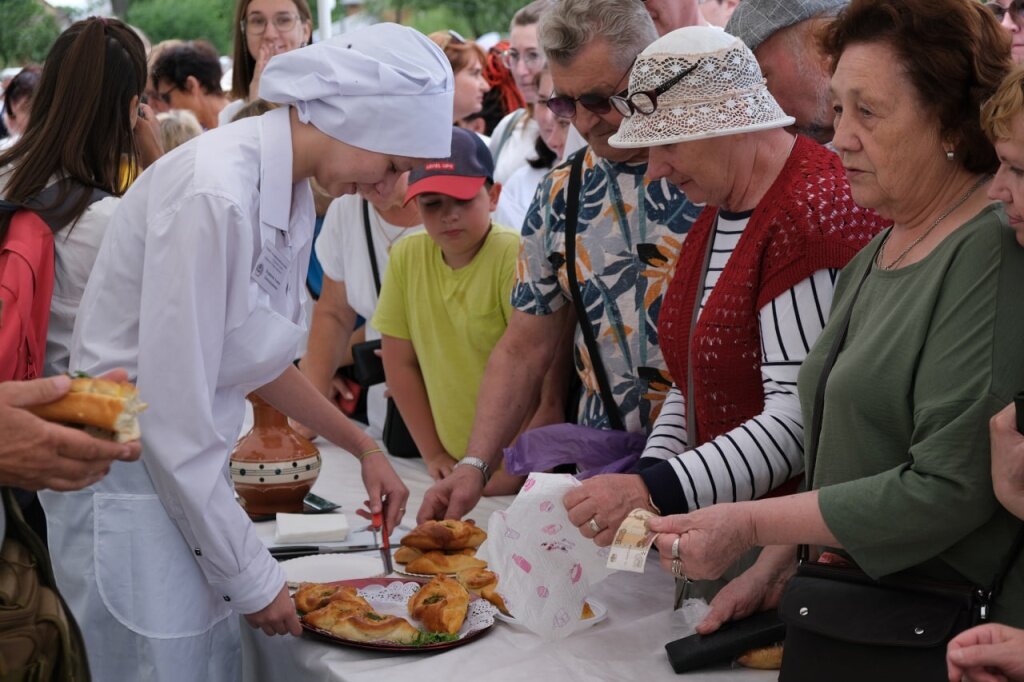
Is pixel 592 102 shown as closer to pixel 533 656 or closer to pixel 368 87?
pixel 368 87

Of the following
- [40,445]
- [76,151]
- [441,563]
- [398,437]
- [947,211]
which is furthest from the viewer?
[398,437]

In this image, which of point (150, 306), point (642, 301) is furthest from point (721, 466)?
point (150, 306)

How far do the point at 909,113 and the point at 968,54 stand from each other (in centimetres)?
11

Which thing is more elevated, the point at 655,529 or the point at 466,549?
the point at 655,529

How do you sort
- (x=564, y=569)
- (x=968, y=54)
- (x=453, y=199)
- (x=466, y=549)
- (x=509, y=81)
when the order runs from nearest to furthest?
(x=968, y=54)
(x=564, y=569)
(x=466, y=549)
(x=453, y=199)
(x=509, y=81)

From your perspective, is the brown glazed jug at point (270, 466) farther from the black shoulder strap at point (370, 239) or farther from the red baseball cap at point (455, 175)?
the black shoulder strap at point (370, 239)

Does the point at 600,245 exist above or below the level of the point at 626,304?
above

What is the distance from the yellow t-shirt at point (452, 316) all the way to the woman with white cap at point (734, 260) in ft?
3.28

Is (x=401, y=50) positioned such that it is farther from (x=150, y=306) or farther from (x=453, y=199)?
(x=453, y=199)

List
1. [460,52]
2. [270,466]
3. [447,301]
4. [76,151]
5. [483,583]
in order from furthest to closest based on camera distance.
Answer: [460,52] < [447,301] < [270,466] < [76,151] < [483,583]

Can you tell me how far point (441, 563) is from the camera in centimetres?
234

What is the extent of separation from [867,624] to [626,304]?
3.71 feet

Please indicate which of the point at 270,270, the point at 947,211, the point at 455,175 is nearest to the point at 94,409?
the point at 270,270

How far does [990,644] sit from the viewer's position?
142 centimetres
